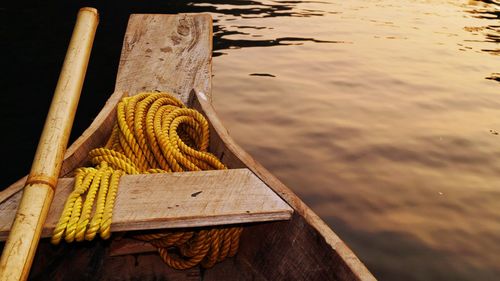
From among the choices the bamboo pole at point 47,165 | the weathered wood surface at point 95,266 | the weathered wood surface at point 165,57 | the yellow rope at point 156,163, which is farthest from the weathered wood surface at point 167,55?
the weathered wood surface at point 95,266

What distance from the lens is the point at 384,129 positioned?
13.1 ft

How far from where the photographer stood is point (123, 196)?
1541 millimetres

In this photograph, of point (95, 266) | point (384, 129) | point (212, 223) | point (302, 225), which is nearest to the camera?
point (212, 223)

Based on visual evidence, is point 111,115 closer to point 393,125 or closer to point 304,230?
point 304,230

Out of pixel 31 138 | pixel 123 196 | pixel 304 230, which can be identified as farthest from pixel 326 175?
pixel 31 138

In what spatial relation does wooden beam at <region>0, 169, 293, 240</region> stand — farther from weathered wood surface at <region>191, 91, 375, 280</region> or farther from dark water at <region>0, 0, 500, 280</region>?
dark water at <region>0, 0, 500, 280</region>

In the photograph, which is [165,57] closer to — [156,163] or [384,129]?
[156,163]

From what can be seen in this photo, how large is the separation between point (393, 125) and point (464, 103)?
44.8 inches

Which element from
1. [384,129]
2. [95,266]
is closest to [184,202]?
[95,266]

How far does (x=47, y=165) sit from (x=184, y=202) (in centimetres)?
49

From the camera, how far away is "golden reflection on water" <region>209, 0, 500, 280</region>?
263cm

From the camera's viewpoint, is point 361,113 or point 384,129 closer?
point 384,129

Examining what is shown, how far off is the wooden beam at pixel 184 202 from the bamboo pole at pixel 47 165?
0.08 m

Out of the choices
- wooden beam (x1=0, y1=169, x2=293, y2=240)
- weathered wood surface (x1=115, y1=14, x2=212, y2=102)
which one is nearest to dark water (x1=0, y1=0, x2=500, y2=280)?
weathered wood surface (x1=115, y1=14, x2=212, y2=102)
